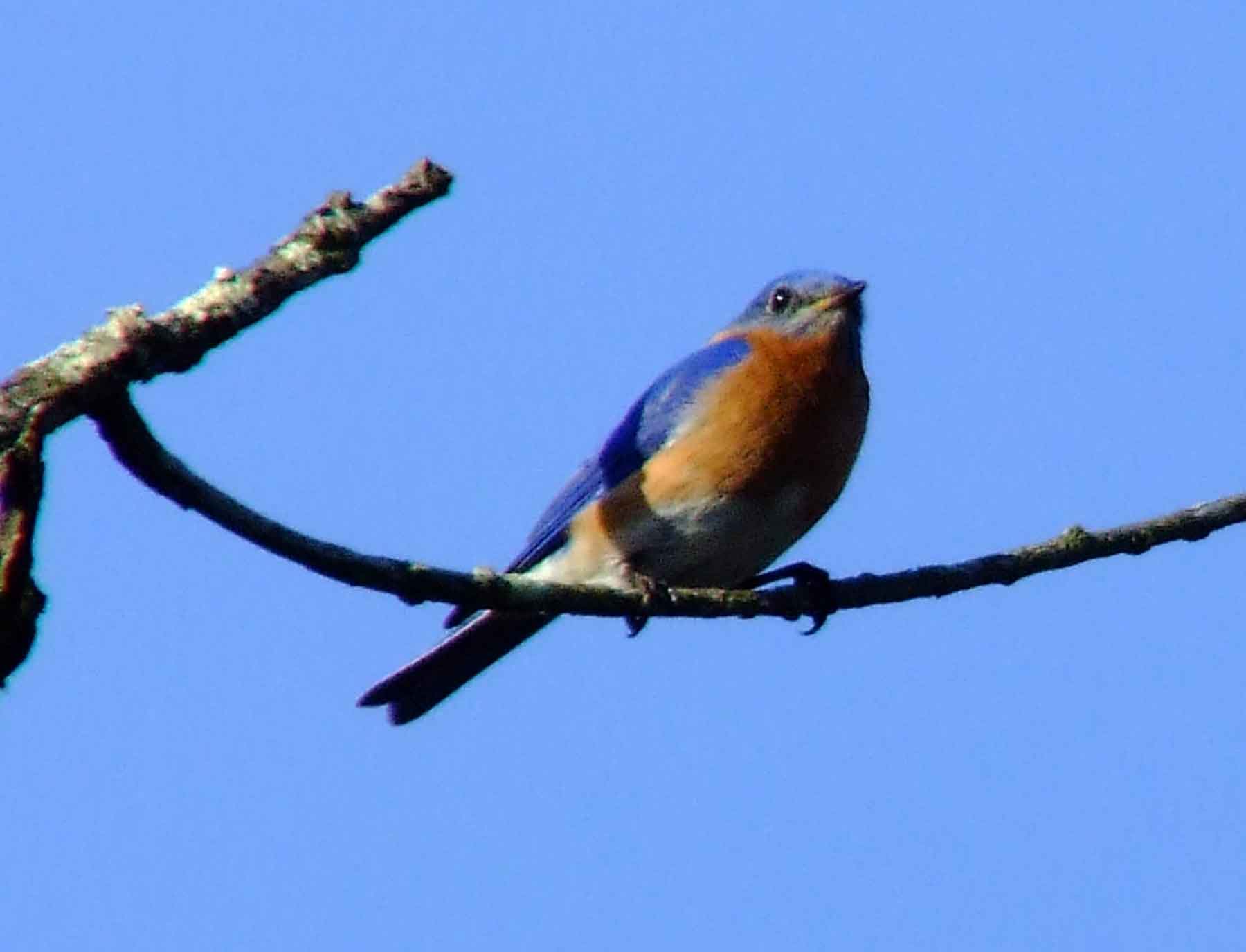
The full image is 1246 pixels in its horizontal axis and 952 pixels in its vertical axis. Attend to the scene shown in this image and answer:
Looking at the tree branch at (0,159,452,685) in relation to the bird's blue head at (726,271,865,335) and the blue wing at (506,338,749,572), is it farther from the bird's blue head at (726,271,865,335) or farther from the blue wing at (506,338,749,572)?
the bird's blue head at (726,271,865,335)

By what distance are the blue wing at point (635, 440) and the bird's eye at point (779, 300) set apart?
1.02ft

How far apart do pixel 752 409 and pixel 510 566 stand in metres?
1.60

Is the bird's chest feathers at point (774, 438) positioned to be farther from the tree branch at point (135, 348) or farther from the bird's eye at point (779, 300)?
the tree branch at point (135, 348)

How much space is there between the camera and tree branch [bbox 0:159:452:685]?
12.2 feet

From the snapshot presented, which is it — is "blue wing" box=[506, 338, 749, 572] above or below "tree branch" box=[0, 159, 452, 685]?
above

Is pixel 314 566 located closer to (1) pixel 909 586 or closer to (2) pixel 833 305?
(1) pixel 909 586

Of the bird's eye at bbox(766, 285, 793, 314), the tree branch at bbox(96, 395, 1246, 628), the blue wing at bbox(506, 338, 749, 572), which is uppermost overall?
the bird's eye at bbox(766, 285, 793, 314)

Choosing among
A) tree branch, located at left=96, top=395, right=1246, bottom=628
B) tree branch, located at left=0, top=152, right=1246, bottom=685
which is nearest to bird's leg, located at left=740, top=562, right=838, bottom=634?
tree branch, located at left=96, top=395, right=1246, bottom=628

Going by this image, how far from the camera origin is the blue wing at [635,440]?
8711 mm

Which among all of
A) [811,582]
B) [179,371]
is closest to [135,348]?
[179,371]

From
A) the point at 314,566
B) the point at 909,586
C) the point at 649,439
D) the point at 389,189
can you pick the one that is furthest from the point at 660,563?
the point at 389,189

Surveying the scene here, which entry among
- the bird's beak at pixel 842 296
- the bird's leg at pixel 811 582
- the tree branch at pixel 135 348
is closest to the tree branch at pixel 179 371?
the tree branch at pixel 135 348

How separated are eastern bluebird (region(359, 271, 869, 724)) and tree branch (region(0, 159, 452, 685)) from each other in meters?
4.27

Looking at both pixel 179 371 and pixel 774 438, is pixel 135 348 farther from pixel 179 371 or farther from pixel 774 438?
pixel 774 438
